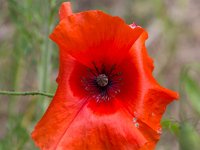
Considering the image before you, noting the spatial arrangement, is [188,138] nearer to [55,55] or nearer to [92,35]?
[92,35]

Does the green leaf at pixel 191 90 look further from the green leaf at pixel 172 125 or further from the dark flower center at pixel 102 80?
the dark flower center at pixel 102 80

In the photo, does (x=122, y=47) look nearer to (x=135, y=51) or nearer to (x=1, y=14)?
(x=135, y=51)

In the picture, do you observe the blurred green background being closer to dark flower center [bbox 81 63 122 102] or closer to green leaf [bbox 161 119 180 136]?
green leaf [bbox 161 119 180 136]

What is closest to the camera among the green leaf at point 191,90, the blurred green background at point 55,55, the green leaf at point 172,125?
the green leaf at point 172,125

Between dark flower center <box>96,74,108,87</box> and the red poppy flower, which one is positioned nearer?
the red poppy flower

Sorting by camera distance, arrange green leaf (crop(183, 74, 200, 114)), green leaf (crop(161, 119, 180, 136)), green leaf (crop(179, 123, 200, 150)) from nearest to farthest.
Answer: green leaf (crop(179, 123, 200, 150)), green leaf (crop(161, 119, 180, 136)), green leaf (crop(183, 74, 200, 114))

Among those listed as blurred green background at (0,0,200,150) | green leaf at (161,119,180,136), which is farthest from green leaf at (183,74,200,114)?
green leaf at (161,119,180,136)

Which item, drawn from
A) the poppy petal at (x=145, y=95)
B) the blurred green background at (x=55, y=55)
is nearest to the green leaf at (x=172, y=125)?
the blurred green background at (x=55, y=55)

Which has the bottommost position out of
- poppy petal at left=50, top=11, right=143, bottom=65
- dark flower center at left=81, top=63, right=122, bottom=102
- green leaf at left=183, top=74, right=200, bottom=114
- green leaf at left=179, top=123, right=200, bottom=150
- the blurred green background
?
the blurred green background
